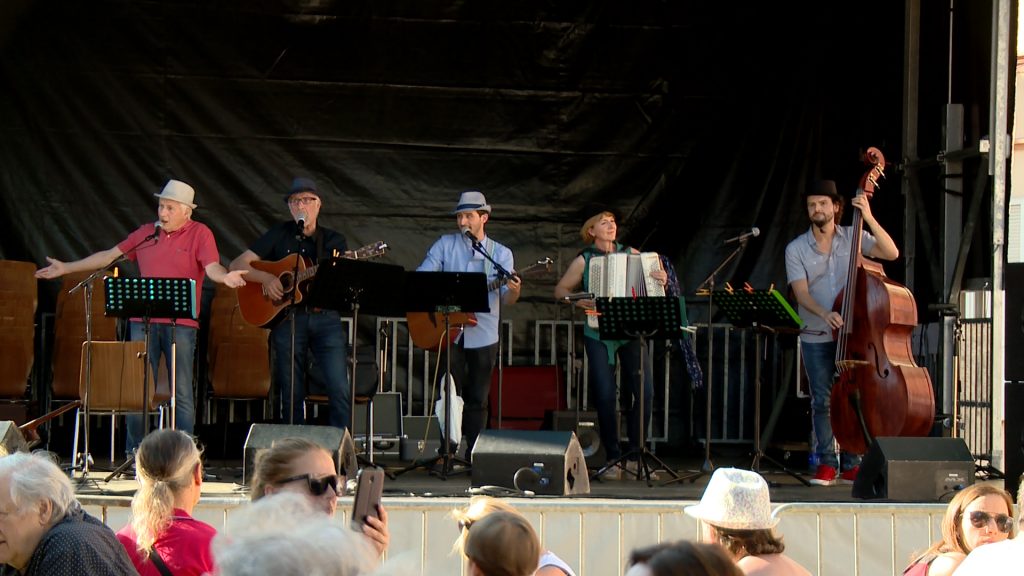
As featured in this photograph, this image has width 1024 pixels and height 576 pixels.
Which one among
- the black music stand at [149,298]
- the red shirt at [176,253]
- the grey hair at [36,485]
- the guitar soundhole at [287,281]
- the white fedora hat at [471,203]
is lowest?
the grey hair at [36,485]

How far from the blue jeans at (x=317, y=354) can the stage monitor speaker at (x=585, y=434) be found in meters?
1.53

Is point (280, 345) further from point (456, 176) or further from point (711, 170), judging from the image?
point (711, 170)

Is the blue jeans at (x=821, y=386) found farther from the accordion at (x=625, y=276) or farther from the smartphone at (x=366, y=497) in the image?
the smartphone at (x=366, y=497)

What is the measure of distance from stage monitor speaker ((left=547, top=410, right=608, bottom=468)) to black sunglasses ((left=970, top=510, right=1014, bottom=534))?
4417 millimetres

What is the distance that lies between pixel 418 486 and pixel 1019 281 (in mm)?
3310

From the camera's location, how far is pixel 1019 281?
6242 millimetres

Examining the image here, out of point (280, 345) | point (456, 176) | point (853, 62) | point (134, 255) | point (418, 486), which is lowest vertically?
point (418, 486)

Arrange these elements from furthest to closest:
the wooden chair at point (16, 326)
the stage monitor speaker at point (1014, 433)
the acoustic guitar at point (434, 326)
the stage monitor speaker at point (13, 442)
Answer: the wooden chair at point (16, 326), the acoustic guitar at point (434, 326), the stage monitor speaker at point (1014, 433), the stage monitor speaker at point (13, 442)

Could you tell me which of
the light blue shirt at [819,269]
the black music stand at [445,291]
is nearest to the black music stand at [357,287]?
the black music stand at [445,291]

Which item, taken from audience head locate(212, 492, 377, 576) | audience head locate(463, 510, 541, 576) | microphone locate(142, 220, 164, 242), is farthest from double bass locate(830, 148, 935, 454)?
audience head locate(212, 492, 377, 576)

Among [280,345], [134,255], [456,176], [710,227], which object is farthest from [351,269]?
[710,227]

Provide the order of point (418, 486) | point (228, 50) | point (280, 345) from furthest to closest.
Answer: point (228, 50) → point (280, 345) → point (418, 486)

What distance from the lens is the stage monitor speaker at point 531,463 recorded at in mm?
6500

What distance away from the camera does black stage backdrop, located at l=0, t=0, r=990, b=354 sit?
926 centimetres
